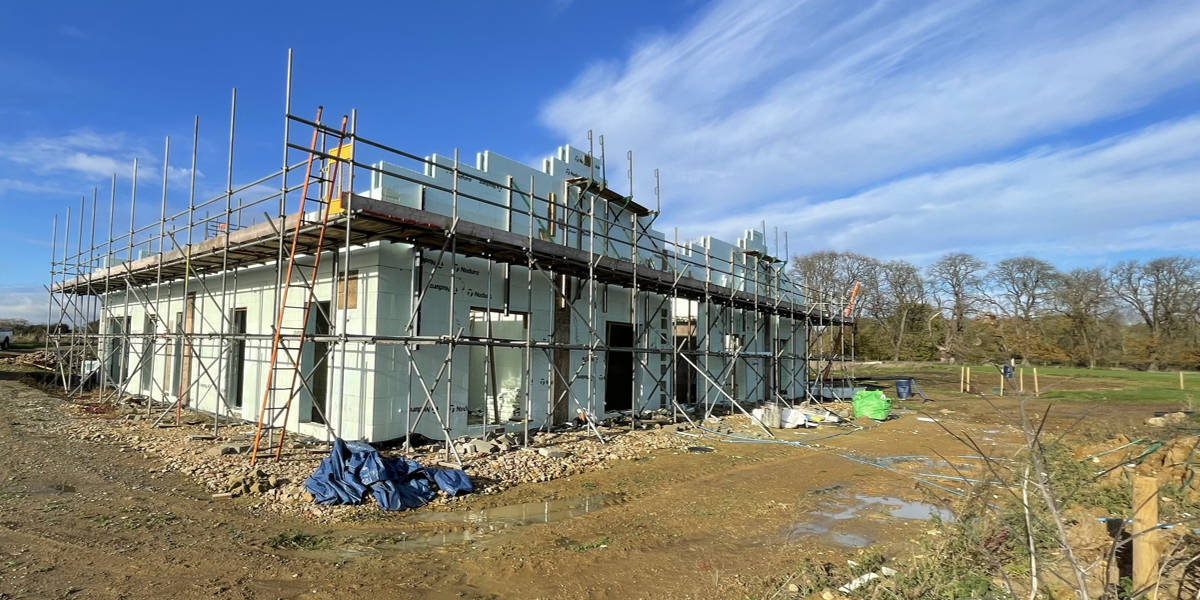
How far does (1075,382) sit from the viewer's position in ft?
109

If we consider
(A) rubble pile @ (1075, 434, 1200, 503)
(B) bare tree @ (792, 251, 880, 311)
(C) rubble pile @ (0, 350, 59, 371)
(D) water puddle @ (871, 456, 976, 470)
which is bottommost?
(D) water puddle @ (871, 456, 976, 470)

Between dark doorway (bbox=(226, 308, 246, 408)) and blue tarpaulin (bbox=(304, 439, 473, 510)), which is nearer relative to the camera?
blue tarpaulin (bbox=(304, 439, 473, 510))

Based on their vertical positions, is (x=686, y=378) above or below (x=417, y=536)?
above

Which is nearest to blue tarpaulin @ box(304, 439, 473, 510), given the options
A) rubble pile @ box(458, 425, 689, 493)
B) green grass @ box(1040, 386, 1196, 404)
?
rubble pile @ box(458, 425, 689, 493)

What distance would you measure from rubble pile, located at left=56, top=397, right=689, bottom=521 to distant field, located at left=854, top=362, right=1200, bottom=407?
17.1m

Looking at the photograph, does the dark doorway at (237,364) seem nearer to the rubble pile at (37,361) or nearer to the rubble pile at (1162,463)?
the rubble pile at (1162,463)

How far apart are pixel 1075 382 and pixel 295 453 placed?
3910cm

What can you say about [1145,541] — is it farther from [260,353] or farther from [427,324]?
[260,353]

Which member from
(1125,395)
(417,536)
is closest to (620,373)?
(417,536)

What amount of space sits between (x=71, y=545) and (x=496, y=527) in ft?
13.0

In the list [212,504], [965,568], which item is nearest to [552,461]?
[212,504]

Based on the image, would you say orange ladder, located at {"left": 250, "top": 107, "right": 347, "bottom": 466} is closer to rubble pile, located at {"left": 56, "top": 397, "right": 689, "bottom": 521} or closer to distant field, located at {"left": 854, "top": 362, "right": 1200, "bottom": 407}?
rubble pile, located at {"left": 56, "top": 397, "right": 689, "bottom": 521}

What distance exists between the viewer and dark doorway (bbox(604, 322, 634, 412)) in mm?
15836

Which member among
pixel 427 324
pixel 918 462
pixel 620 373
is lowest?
pixel 918 462
